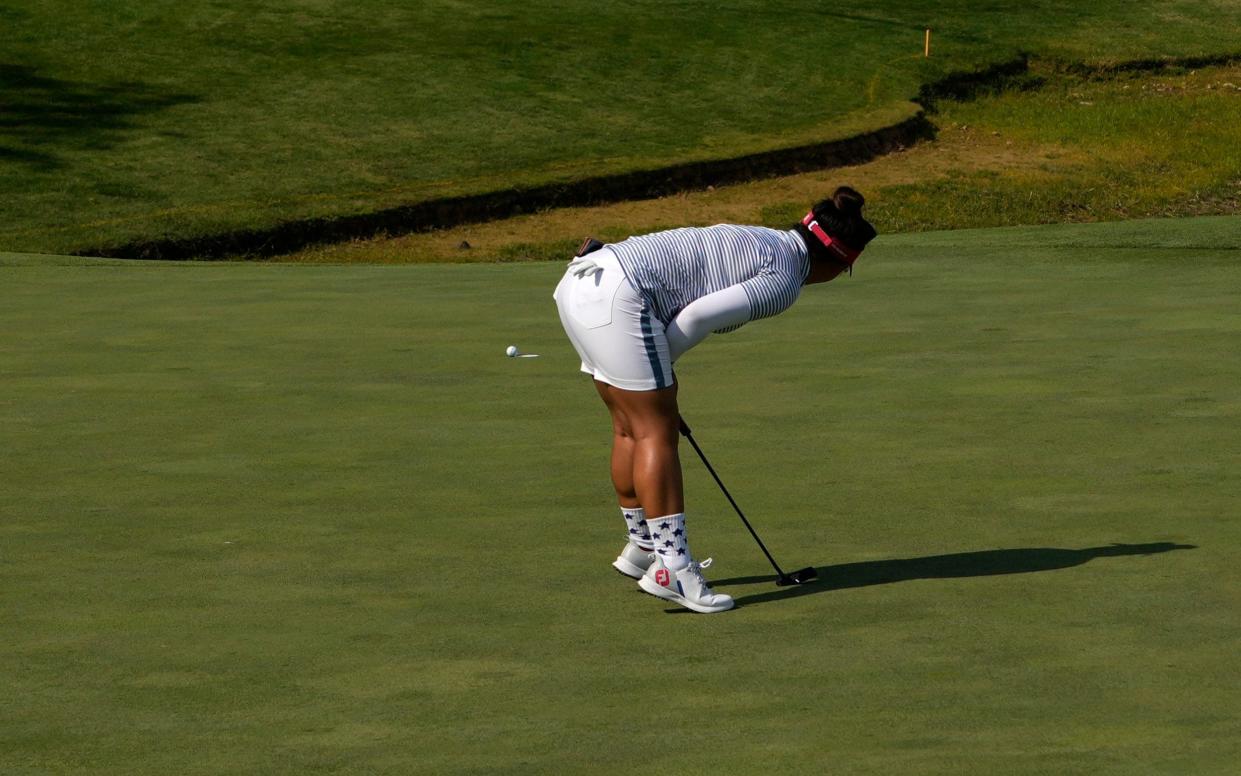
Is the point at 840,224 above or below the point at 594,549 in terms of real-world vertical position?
above

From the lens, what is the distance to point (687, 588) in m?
6.18

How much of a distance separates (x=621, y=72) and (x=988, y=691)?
27956mm

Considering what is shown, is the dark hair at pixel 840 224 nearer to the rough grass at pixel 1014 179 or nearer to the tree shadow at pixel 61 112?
the rough grass at pixel 1014 179

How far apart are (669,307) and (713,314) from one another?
0.22 m

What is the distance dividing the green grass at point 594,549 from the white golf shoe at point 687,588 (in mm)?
62

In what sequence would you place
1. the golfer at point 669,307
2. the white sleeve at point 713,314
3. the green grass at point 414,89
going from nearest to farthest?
the white sleeve at point 713,314
the golfer at point 669,307
the green grass at point 414,89

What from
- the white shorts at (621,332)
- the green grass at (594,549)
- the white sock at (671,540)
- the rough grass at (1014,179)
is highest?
the white shorts at (621,332)

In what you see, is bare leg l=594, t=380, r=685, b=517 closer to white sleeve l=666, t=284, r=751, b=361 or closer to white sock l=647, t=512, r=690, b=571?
white sock l=647, t=512, r=690, b=571

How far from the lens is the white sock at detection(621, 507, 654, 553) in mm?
6484

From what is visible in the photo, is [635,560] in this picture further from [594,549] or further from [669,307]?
[669,307]

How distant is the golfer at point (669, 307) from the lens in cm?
617

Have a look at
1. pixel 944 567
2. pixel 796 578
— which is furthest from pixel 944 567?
pixel 796 578

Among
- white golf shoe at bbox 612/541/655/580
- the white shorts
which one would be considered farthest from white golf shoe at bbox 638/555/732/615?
the white shorts

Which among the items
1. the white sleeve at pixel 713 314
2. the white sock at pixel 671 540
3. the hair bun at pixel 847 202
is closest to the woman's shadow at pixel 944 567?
the white sock at pixel 671 540
